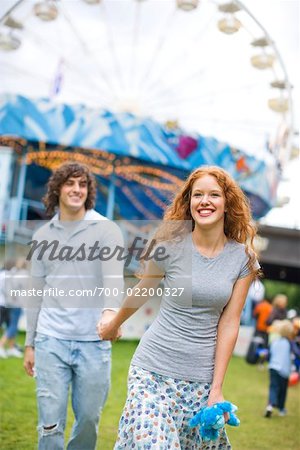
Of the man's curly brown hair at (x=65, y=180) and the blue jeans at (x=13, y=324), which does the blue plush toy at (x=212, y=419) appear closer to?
the man's curly brown hair at (x=65, y=180)

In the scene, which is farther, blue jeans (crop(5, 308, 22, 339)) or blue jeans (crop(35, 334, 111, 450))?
blue jeans (crop(5, 308, 22, 339))

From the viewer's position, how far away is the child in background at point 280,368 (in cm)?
774

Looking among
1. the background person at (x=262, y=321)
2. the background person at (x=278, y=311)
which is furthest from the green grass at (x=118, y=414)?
the background person at (x=262, y=321)

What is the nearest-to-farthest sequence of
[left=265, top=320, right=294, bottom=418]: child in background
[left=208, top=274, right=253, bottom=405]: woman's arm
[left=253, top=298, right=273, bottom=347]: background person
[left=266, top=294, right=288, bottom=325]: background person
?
[left=208, top=274, right=253, bottom=405]: woman's arm, [left=265, top=320, right=294, bottom=418]: child in background, [left=266, top=294, right=288, bottom=325]: background person, [left=253, top=298, right=273, bottom=347]: background person

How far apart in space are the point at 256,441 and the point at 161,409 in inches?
120

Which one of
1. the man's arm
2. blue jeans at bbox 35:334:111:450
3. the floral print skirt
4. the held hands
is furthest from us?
the man's arm

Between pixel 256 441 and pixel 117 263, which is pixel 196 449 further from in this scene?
pixel 256 441

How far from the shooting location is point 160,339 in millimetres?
2969

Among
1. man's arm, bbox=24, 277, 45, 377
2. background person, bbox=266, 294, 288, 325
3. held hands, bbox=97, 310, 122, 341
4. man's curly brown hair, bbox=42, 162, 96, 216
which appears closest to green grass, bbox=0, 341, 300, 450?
man's arm, bbox=24, 277, 45, 377

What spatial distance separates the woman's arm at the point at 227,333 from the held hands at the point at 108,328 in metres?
0.58

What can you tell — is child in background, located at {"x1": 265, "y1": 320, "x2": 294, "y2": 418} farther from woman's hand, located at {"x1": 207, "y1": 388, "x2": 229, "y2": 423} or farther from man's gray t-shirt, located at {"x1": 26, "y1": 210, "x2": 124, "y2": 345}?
woman's hand, located at {"x1": 207, "y1": 388, "x2": 229, "y2": 423}

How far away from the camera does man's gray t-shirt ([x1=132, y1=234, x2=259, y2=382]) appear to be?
2.93 metres

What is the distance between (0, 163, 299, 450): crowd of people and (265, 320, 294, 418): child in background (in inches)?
165

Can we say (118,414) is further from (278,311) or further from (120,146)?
(120,146)
